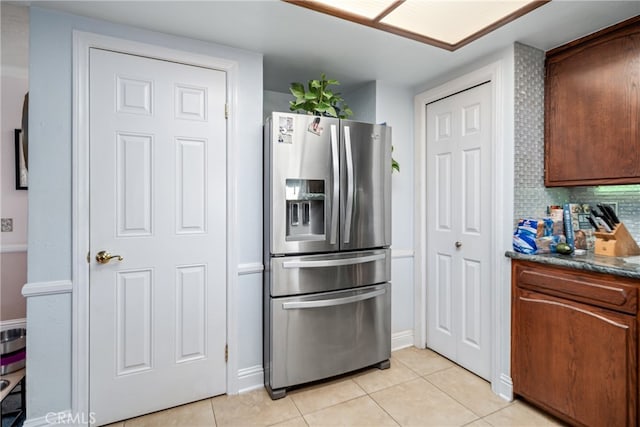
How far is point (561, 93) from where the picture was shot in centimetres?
207

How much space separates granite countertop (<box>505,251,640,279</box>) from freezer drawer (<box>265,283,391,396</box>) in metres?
0.99

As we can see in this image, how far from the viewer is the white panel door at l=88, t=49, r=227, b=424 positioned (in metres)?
1.80

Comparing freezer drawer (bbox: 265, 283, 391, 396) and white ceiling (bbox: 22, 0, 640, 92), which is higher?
white ceiling (bbox: 22, 0, 640, 92)

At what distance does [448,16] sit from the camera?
5.75 ft

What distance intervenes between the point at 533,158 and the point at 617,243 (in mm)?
677


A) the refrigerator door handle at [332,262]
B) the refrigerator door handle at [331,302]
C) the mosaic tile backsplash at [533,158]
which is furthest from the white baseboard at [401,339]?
the mosaic tile backsplash at [533,158]

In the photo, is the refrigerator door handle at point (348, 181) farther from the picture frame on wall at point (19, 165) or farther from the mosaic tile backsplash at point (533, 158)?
the picture frame on wall at point (19, 165)

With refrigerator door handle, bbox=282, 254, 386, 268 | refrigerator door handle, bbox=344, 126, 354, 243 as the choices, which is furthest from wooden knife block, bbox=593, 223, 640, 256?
refrigerator door handle, bbox=344, 126, 354, 243

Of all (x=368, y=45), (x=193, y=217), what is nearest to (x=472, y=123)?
(x=368, y=45)

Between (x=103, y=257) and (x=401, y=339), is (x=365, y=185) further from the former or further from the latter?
(x=103, y=257)

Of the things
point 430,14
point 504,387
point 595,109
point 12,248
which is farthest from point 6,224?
point 595,109

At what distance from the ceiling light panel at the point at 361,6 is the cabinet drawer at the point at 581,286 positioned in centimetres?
171

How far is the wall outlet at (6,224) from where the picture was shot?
2.80 m

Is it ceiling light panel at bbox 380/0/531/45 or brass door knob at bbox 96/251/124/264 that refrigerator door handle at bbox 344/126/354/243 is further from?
brass door knob at bbox 96/251/124/264
